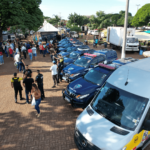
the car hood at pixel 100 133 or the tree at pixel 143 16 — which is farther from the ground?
the tree at pixel 143 16

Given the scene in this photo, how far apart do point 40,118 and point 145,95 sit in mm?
4515

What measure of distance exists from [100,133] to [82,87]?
10.2ft

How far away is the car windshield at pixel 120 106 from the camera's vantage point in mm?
3645

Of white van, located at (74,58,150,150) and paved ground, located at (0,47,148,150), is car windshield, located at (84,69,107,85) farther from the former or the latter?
white van, located at (74,58,150,150)

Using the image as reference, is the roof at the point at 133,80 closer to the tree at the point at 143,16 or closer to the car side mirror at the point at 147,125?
the car side mirror at the point at 147,125

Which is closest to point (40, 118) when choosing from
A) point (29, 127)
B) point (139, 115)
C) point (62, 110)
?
point (29, 127)

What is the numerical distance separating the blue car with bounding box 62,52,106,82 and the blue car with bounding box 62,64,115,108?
1644 millimetres

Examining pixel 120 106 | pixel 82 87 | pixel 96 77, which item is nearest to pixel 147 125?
pixel 120 106

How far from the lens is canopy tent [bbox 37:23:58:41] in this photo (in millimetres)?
28922

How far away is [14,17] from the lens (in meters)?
18.8

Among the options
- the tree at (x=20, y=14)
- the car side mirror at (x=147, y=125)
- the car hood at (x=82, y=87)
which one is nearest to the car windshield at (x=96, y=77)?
the car hood at (x=82, y=87)

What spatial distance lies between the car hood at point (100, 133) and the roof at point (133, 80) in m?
1.14

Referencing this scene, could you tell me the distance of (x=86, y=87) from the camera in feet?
21.2

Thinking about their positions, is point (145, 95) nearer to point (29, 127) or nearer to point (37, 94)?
point (37, 94)
